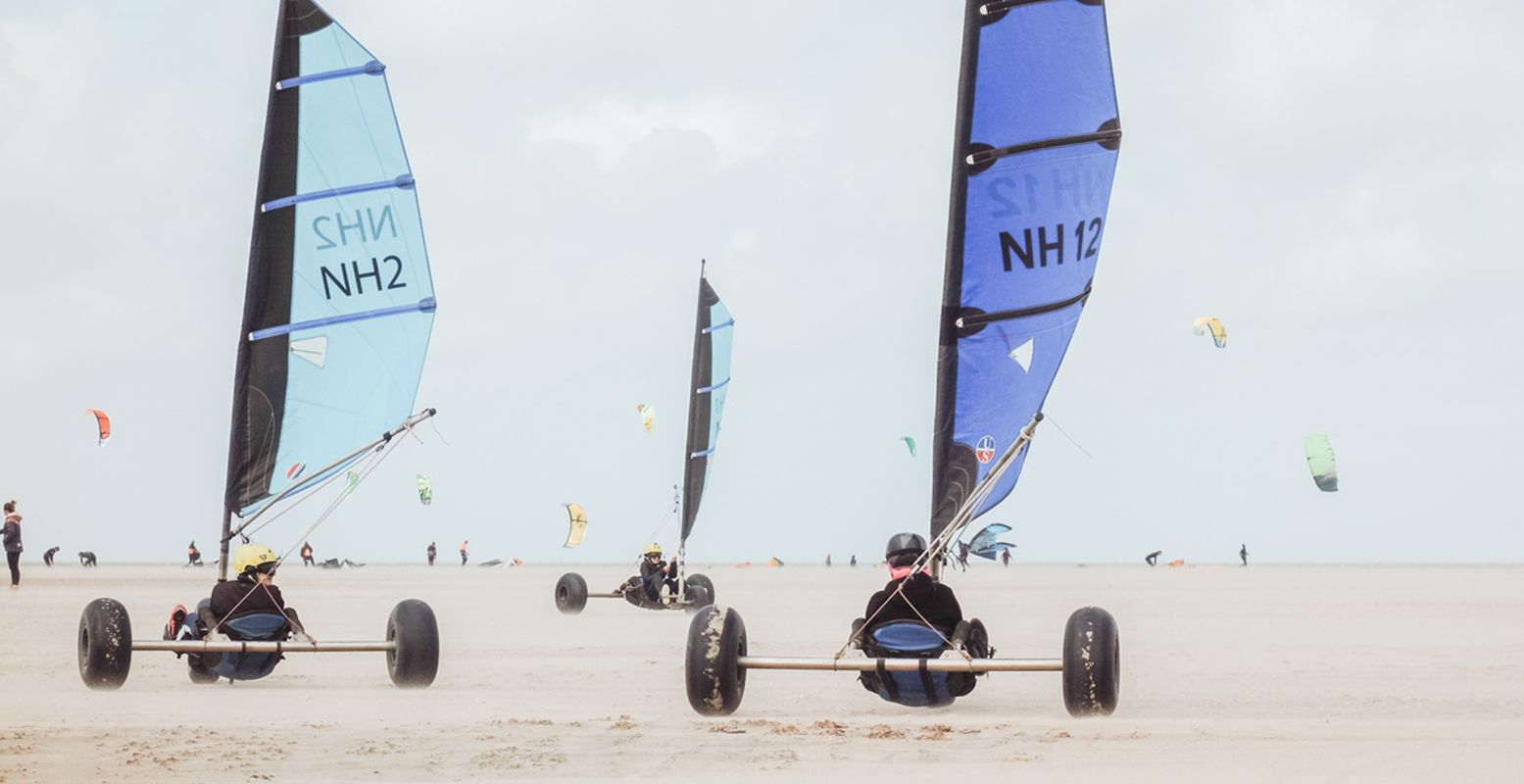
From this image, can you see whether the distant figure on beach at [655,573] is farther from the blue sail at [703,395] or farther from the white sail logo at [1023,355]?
the white sail logo at [1023,355]

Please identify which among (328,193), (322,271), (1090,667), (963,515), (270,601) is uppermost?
(328,193)

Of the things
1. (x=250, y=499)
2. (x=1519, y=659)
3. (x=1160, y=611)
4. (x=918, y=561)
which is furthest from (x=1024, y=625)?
(x=918, y=561)

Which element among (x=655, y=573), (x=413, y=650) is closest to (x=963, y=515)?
(x=413, y=650)

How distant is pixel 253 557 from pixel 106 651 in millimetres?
1269

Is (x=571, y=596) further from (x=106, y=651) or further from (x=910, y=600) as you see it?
(x=910, y=600)

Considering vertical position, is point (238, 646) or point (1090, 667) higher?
point (1090, 667)

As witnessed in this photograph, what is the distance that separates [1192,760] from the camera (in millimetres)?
9633

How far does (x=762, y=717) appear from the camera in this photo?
1230 centimetres

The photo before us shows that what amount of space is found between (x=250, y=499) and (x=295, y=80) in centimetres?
393

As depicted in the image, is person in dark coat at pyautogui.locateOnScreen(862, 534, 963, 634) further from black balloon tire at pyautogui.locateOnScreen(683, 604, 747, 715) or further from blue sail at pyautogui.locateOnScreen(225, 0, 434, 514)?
blue sail at pyautogui.locateOnScreen(225, 0, 434, 514)

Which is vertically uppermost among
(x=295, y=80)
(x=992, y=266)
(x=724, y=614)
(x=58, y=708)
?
(x=295, y=80)

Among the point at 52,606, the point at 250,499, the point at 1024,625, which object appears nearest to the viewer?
the point at 250,499

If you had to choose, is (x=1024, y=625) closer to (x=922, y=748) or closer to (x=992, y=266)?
(x=992, y=266)

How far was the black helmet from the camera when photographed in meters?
12.5
